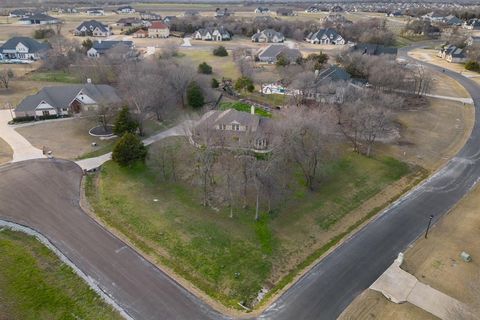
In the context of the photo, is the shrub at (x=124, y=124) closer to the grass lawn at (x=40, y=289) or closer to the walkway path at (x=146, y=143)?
the walkway path at (x=146, y=143)

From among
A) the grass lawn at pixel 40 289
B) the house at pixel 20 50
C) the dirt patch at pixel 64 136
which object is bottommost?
the grass lawn at pixel 40 289

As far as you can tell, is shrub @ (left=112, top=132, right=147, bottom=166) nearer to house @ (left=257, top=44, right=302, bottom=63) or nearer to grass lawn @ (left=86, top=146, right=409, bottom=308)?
grass lawn @ (left=86, top=146, right=409, bottom=308)

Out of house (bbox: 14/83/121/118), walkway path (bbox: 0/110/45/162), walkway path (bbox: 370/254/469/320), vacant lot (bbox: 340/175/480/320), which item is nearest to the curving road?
walkway path (bbox: 370/254/469/320)

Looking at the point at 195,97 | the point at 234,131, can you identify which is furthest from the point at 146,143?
the point at 195,97

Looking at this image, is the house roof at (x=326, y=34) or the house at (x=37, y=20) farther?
the house at (x=37, y=20)

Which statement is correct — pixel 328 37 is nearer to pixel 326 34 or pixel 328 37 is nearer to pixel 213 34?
pixel 326 34

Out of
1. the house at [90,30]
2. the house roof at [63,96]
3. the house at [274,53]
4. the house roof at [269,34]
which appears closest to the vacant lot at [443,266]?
the house roof at [63,96]

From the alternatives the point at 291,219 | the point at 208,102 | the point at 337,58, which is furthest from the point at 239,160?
the point at 337,58
